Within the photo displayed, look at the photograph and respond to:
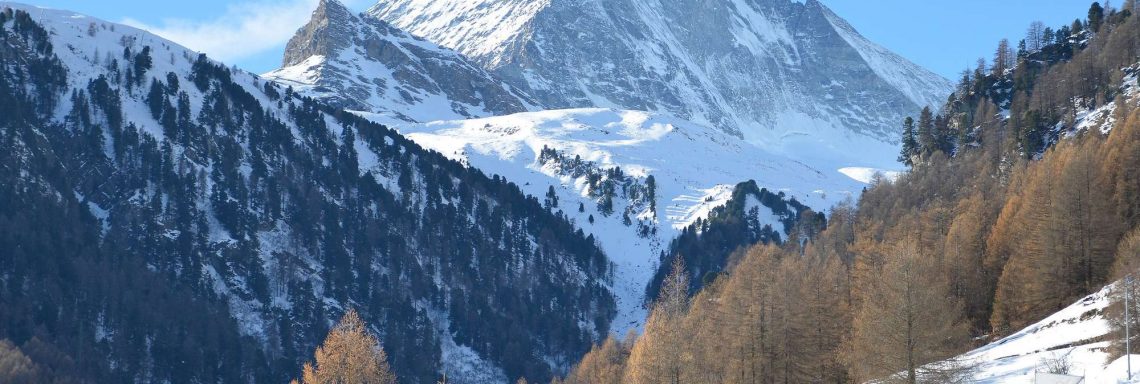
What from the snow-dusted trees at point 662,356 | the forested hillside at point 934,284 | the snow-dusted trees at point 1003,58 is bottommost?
the snow-dusted trees at point 662,356

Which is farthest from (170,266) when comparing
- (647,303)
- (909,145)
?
(909,145)

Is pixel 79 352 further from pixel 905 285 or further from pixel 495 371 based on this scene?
pixel 905 285

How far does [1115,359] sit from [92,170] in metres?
168

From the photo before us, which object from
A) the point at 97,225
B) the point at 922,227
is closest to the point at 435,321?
the point at 97,225

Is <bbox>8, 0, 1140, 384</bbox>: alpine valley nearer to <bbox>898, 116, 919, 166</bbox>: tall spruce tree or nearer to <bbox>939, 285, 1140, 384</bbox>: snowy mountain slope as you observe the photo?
<bbox>939, 285, 1140, 384</bbox>: snowy mountain slope

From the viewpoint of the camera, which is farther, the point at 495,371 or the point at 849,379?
the point at 495,371

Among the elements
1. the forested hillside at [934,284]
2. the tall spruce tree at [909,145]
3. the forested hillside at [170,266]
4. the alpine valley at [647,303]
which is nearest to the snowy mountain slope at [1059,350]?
the alpine valley at [647,303]

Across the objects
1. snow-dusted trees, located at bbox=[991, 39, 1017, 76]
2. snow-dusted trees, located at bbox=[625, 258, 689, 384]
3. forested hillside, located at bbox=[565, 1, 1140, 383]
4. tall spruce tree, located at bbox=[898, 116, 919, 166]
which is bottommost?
snow-dusted trees, located at bbox=[625, 258, 689, 384]

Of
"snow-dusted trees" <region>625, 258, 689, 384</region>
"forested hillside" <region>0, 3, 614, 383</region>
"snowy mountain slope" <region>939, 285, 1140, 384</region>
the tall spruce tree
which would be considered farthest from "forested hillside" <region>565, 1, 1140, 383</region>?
"forested hillside" <region>0, 3, 614, 383</region>

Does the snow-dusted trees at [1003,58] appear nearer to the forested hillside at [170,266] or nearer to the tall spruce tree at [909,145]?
the tall spruce tree at [909,145]

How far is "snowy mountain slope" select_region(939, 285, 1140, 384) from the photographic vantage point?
49562mm

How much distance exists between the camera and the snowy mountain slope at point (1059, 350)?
4956 cm

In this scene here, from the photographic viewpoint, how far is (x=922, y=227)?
96.1 m

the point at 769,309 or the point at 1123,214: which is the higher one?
the point at 1123,214
